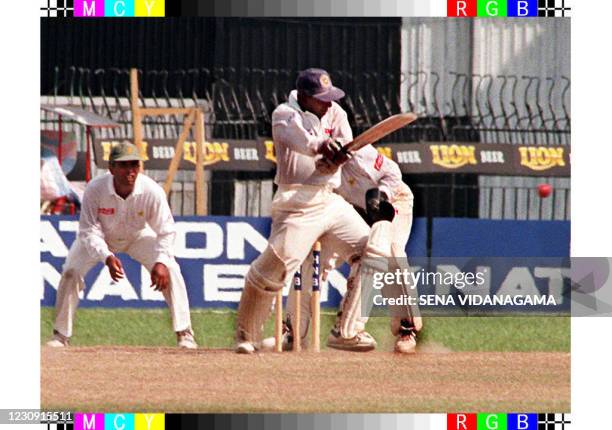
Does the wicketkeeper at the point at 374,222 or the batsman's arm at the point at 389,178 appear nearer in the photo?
the wicketkeeper at the point at 374,222

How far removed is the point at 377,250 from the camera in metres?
19.3

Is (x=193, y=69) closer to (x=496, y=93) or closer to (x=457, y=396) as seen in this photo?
(x=496, y=93)

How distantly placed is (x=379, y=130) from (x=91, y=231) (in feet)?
9.10

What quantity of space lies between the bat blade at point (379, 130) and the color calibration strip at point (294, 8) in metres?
1.22

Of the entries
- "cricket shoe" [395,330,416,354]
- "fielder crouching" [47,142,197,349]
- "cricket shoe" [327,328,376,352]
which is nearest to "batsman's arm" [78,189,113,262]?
"fielder crouching" [47,142,197,349]

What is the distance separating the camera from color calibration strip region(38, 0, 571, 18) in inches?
707

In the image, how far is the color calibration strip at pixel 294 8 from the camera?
59.0 feet

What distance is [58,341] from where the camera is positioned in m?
19.4

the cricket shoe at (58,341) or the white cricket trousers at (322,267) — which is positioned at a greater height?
the white cricket trousers at (322,267)

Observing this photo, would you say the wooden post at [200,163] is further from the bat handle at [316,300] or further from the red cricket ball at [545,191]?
the red cricket ball at [545,191]

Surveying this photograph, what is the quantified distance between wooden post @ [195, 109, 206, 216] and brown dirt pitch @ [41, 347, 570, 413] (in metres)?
1.54

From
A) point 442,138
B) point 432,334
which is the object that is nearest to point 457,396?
point 432,334

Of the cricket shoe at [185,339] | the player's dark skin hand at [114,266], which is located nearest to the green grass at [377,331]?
the cricket shoe at [185,339]

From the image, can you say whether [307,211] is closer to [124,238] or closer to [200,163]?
[200,163]
